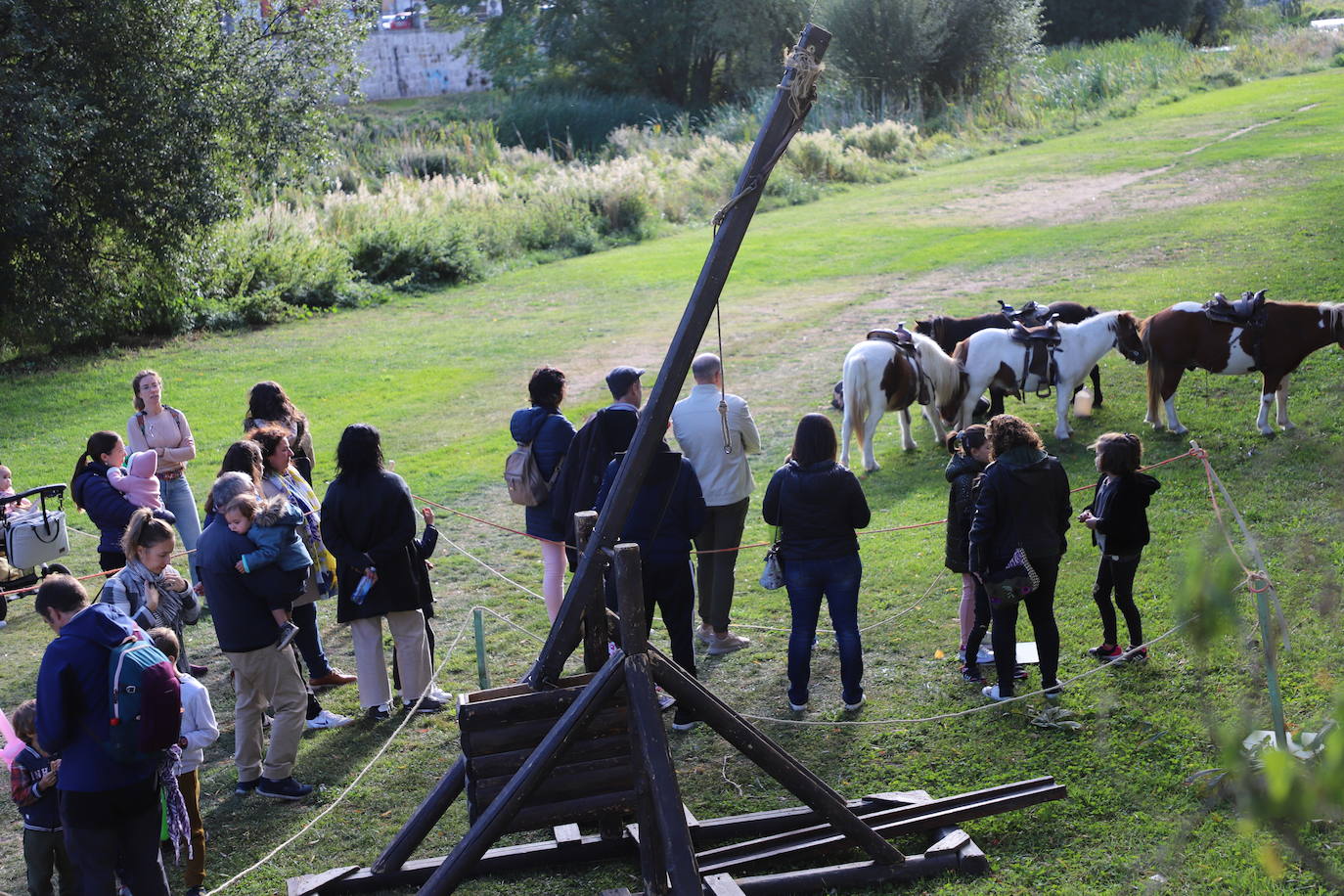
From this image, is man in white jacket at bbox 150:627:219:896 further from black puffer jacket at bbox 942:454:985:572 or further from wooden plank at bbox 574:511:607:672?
black puffer jacket at bbox 942:454:985:572

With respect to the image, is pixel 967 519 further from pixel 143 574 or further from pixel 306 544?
pixel 143 574

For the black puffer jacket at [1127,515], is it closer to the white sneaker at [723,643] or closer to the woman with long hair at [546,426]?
the white sneaker at [723,643]

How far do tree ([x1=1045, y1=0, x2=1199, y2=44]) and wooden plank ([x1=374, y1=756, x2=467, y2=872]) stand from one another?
5814 centimetres

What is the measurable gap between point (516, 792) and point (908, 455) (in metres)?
9.40

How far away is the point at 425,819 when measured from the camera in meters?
5.71

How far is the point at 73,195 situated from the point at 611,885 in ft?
56.6

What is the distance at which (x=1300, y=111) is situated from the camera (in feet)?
104

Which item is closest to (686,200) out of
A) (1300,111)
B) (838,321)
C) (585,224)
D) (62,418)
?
(585,224)

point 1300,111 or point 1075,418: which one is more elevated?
point 1300,111

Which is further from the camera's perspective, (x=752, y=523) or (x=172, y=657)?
(x=752, y=523)

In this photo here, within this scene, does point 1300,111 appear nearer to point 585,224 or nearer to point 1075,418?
point 585,224

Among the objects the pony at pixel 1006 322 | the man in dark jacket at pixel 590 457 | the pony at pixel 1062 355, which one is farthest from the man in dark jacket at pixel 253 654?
the pony at pixel 1006 322

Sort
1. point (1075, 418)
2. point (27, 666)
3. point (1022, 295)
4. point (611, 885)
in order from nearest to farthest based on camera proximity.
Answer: point (611, 885) → point (27, 666) → point (1075, 418) → point (1022, 295)

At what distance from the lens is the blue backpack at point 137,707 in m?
5.13
